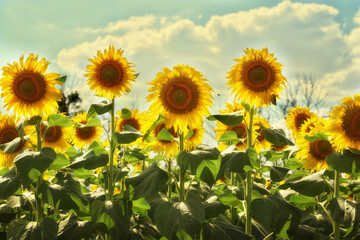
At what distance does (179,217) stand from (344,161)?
174 cm

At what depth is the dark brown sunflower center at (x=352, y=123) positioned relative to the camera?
149 inches

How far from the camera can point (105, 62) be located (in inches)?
164

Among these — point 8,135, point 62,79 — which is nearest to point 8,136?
point 8,135

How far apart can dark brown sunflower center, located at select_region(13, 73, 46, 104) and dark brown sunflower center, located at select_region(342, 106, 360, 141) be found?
3.12 meters

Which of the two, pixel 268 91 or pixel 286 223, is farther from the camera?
pixel 268 91

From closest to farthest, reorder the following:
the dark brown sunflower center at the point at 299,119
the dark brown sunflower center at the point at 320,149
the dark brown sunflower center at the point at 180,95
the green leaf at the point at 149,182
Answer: the green leaf at the point at 149,182
the dark brown sunflower center at the point at 180,95
the dark brown sunflower center at the point at 320,149
the dark brown sunflower center at the point at 299,119

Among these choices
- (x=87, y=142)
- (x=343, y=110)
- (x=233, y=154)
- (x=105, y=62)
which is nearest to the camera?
(x=233, y=154)

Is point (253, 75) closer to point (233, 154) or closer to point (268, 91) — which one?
point (268, 91)

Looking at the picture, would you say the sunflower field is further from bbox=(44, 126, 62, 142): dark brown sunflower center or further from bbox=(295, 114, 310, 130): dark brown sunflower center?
bbox=(295, 114, 310, 130): dark brown sunflower center

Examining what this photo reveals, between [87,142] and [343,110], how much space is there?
367 centimetres

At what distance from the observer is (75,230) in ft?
11.8

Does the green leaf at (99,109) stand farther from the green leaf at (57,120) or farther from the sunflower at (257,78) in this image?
the sunflower at (257,78)

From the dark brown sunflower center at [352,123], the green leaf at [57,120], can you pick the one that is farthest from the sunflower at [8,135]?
the dark brown sunflower center at [352,123]

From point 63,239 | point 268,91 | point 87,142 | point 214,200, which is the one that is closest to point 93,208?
point 63,239
